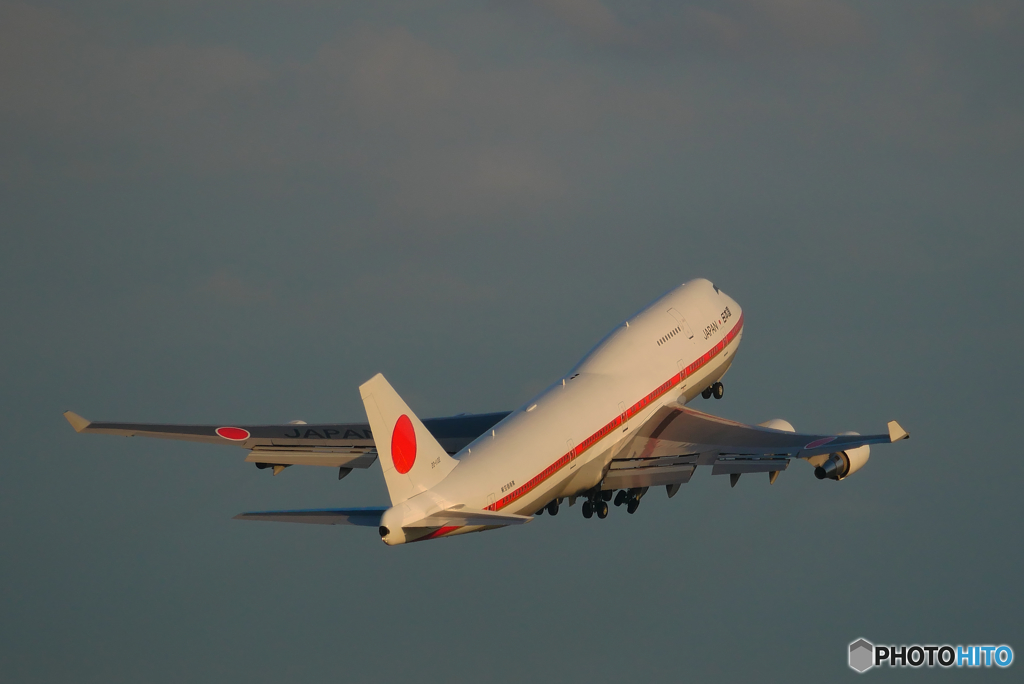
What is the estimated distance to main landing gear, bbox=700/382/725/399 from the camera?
75188mm

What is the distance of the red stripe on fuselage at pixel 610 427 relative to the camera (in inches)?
2142

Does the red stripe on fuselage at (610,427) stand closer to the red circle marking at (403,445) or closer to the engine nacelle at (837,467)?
the red circle marking at (403,445)

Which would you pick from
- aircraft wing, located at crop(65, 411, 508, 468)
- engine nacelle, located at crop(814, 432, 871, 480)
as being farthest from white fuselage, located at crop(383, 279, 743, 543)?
engine nacelle, located at crop(814, 432, 871, 480)

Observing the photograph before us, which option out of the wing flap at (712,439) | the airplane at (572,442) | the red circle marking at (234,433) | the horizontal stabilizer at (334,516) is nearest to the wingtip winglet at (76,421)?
the airplane at (572,442)

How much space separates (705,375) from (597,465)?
12378 mm

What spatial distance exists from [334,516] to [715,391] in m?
30.8

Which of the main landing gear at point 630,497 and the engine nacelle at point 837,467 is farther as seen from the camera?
the main landing gear at point 630,497

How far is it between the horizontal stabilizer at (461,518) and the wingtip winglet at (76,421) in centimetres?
1651

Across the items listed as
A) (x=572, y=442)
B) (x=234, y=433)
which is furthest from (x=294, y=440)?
(x=572, y=442)

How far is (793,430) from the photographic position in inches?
2591

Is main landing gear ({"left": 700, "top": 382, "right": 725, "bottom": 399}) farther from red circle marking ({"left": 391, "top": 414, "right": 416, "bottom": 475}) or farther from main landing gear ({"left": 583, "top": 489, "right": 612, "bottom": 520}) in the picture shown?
red circle marking ({"left": 391, "top": 414, "right": 416, "bottom": 475})

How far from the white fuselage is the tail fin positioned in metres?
0.47

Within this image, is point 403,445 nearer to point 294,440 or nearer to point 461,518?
point 461,518

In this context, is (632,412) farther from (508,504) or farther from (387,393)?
(387,393)
